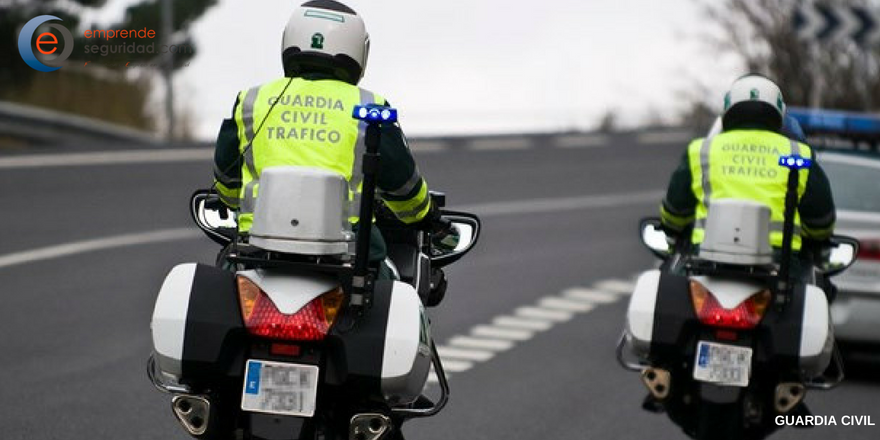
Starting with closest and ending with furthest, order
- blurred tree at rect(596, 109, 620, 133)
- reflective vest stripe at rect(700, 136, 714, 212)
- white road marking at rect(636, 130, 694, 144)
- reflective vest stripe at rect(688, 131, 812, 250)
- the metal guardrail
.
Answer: reflective vest stripe at rect(688, 131, 812, 250), reflective vest stripe at rect(700, 136, 714, 212), the metal guardrail, white road marking at rect(636, 130, 694, 144), blurred tree at rect(596, 109, 620, 133)

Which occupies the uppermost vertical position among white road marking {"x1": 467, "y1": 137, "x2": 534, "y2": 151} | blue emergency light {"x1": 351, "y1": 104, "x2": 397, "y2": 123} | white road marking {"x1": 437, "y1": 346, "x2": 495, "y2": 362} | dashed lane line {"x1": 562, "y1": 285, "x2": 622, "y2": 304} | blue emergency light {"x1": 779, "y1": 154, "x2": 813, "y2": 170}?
blue emergency light {"x1": 351, "y1": 104, "x2": 397, "y2": 123}

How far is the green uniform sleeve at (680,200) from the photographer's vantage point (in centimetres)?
1070

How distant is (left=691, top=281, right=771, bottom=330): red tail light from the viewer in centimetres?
998

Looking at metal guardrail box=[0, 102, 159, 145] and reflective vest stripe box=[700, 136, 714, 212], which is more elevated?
reflective vest stripe box=[700, 136, 714, 212]

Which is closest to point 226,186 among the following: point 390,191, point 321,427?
point 390,191

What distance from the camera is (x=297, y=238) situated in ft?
25.8

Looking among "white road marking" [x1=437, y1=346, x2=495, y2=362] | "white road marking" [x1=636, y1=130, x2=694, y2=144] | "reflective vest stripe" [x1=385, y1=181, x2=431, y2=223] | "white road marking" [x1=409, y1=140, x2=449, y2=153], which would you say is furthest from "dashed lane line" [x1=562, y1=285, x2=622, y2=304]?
"white road marking" [x1=636, y1=130, x2=694, y2=144]

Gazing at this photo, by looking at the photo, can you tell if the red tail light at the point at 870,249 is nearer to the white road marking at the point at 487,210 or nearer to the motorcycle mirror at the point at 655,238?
the motorcycle mirror at the point at 655,238

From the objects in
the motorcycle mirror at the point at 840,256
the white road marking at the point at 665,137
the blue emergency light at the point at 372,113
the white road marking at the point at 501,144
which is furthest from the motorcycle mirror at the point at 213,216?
the white road marking at the point at 665,137

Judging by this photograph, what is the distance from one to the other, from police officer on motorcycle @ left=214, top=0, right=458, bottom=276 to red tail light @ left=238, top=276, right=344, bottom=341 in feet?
1.63

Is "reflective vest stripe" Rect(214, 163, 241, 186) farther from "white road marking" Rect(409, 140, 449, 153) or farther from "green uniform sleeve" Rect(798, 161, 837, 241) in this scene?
"white road marking" Rect(409, 140, 449, 153)

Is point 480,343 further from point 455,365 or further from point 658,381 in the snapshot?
point 658,381

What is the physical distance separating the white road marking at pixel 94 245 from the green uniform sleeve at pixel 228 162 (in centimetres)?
970

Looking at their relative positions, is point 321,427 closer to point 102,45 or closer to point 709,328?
point 709,328
